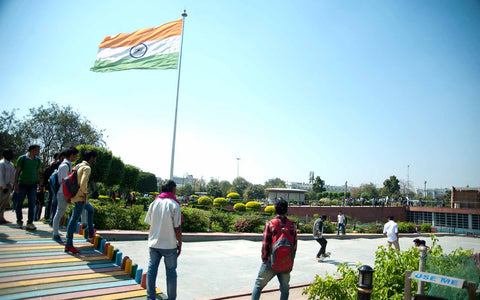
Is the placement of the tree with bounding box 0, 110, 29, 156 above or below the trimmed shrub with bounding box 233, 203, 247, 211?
above

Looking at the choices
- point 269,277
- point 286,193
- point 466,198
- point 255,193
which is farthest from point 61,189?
point 255,193

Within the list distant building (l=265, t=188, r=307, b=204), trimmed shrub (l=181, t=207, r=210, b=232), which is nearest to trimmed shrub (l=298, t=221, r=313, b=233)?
trimmed shrub (l=181, t=207, r=210, b=232)

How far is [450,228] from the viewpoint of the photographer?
33250 millimetres

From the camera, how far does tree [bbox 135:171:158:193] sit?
6176cm

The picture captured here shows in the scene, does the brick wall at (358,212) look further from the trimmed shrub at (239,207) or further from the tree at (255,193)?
the tree at (255,193)

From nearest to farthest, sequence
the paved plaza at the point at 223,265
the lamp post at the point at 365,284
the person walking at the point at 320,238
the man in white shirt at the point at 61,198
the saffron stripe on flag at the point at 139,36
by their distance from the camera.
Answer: the lamp post at the point at 365,284 → the man in white shirt at the point at 61,198 → the paved plaza at the point at 223,265 → the person walking at the point at 320,238 → the saffron stripe on flag at the point at 139,36

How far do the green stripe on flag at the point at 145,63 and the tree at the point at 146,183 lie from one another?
53.4 m

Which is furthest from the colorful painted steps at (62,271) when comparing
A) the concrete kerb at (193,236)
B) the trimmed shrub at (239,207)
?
the trimmed shrub at (239,207)

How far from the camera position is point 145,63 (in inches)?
435

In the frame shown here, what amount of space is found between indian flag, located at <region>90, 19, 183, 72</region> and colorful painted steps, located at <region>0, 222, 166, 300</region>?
285 inches

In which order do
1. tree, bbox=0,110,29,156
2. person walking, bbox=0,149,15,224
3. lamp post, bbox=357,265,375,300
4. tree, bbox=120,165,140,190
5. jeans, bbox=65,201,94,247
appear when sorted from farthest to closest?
tree, bbox=120,165,140,190, tree, bbox=0,110,29,156, person walking, bbox=0,149,15,224, jeans, bbox=65,201,94,247, lamp post, bbox=357,265,375,300

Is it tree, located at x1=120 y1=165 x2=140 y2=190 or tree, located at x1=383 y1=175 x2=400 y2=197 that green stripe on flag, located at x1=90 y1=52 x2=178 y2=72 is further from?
tree, located at x1=383 y1=175 x2=400 y2=197

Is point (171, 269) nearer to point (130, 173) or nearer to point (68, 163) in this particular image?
point (68, 163)

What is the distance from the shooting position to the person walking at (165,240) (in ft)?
12.0
